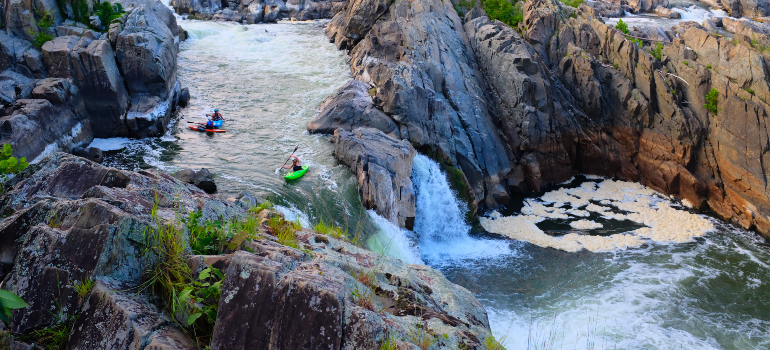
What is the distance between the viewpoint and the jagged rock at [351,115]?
15.8 meters

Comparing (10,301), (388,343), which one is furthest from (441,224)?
(10,301)

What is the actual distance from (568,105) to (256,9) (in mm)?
25219

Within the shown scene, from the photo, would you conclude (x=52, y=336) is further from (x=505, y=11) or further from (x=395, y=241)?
(x=505, y=11)

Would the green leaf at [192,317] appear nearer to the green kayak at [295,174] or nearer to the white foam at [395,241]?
the white foam at [395,241]

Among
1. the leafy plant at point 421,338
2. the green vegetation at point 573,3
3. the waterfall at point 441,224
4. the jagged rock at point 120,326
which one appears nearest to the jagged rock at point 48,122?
the waterfall at point 441,224

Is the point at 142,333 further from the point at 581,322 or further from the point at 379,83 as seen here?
the point at 379,83

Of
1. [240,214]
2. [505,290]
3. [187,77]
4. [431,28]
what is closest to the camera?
[240,214]

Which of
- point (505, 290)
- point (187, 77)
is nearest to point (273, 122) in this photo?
point (187, 77)

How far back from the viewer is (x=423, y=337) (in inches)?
167

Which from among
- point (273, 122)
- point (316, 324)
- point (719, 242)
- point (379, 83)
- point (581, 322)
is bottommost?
point (719, 242)

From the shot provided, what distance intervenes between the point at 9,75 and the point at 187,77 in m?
8.00

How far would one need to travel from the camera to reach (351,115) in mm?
16328

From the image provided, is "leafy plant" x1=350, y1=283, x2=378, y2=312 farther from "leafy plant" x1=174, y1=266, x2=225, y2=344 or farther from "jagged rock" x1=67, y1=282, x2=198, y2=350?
"jagged rock" x1=67, y1=282, x2=198, y2=350

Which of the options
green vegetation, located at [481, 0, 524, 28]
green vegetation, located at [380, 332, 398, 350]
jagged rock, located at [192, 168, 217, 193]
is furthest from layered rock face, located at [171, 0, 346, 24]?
green vegetation, located at [380, 332, 398, 350]
